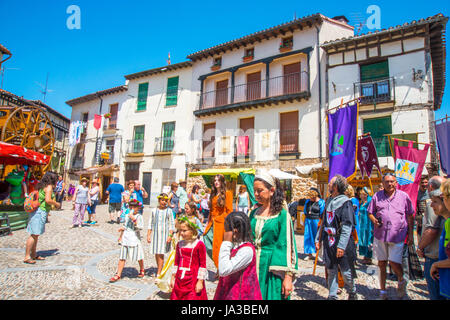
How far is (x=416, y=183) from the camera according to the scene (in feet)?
19.8

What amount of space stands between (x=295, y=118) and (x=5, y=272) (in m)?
14.2

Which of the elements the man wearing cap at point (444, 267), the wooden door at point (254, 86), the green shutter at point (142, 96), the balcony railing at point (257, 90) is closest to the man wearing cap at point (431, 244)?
the man wearing cap at point (444, 267)

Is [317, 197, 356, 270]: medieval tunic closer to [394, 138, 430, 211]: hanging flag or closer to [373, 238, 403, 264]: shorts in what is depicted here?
[373, 238, 403, 264]: shorts

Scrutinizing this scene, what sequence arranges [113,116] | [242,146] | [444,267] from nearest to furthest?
[444,267] < [242,146] < [113,116]

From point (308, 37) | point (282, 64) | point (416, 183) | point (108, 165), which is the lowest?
point (416, 183)

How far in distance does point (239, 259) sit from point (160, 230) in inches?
111

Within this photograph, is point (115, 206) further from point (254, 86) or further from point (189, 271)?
point (254, 86)

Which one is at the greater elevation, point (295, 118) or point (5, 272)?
point (295, 118)

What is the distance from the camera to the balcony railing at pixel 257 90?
15.4 meters

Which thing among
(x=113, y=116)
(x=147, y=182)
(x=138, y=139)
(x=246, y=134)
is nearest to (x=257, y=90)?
(x=246, y=134)

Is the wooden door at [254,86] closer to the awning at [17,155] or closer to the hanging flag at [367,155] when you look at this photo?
the hanging flag at [367,155]

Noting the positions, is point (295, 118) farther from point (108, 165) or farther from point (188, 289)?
point (108, 165)

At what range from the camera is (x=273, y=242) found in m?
2.22
